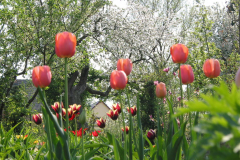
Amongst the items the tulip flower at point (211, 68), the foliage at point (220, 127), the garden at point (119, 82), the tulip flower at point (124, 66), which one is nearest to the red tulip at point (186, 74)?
the garden at point (119, 82)

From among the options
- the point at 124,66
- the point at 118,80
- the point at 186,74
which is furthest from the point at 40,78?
the point at 186,74

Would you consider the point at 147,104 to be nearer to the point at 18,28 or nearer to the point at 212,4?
the point at 18,28

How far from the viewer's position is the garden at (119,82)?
3.23ft

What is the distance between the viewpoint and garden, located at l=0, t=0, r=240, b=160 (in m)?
0.99

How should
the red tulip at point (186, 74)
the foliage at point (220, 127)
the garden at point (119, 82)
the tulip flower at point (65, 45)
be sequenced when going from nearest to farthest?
the foliage at point (220, 127) < the garden at point (119, 82) < the tulip flower at point (65, 45) < the red tulip at point (186, 74)

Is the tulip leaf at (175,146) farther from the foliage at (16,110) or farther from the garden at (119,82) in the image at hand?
the foliage at (16,110)

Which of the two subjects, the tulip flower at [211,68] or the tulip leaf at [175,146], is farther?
the tulip flower at [211,68]

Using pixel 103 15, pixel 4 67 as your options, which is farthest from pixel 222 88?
pixel 103 15

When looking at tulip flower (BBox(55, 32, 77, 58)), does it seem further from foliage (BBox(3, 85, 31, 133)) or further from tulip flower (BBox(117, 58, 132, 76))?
foliage (BBox(3, 85, 31, 133))

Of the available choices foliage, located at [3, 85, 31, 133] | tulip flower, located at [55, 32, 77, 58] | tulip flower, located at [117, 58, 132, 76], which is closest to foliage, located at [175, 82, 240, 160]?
tulip flower, located at [55, 32, 77, 58]

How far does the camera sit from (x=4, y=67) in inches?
345

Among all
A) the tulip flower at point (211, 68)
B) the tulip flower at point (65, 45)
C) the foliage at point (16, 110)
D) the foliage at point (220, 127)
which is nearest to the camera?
the foliage at point (220, 127)

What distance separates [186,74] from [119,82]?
0.43m

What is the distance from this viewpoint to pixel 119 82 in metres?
1.23
